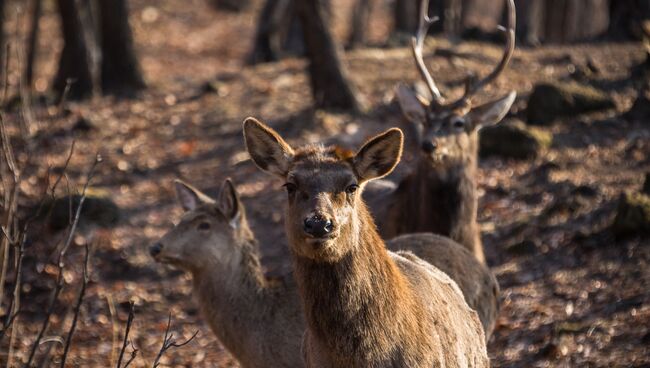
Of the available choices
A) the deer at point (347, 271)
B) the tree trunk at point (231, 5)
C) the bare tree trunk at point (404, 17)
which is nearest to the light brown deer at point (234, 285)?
the deer at point (347, 271)

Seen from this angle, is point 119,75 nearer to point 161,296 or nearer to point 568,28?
point 161,296

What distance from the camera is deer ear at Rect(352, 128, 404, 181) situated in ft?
18.7

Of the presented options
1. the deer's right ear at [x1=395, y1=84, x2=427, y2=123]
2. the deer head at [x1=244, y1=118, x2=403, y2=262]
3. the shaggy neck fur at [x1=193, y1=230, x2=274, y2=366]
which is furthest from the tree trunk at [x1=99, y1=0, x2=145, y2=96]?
the deer head at [x1=244, y1=118, x2=403, y2=262]

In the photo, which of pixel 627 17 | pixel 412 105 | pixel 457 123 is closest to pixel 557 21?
pixel 627 17

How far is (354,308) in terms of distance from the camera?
5379 mm

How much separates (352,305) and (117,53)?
14.7 meters

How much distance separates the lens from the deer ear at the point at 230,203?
27.8ft

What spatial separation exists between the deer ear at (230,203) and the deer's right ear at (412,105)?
7.66ft

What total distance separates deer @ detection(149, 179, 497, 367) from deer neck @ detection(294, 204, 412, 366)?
6.08 ft

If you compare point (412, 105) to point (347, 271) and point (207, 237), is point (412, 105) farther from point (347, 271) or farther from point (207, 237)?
point (347, 271)

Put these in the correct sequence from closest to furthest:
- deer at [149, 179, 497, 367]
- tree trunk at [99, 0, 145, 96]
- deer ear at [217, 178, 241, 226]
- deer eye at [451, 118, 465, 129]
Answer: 1. deer at [149, 179, 497, 367]
2. deer ear at [217, 178, 241, 226]
3. deer eye at [451, 118, 465, 129]
4. tree trunk at [99, 0, 145, 96]

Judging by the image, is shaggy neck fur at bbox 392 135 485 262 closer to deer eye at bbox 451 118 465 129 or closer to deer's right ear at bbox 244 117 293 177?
deer eye at bbox 451 118 465 129

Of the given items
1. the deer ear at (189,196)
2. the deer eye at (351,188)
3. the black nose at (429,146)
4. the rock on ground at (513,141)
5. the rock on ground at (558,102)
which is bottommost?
the rock on ground at (513,141)

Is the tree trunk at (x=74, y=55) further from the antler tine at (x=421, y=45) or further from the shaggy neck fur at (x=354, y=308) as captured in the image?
the shaggy neck fur at (x=354, y=308)
